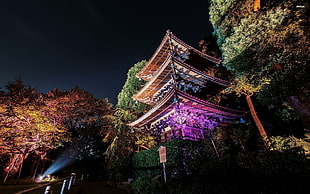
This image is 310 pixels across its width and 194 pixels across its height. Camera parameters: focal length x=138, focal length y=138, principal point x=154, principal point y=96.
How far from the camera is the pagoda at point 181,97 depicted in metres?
8.06

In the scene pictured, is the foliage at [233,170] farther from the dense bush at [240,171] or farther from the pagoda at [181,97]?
the pagoda at [181,97]

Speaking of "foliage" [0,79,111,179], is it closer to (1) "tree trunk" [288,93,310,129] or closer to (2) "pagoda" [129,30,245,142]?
(2) "pagoda" [129,30,245,142]

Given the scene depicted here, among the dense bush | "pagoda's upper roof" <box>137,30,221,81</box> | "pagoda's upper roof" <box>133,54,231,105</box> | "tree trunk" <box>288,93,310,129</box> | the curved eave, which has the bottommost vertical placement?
the dense bush

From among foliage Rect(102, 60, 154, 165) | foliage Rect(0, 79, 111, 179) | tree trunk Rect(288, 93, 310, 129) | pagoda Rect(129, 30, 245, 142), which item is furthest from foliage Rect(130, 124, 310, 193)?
foliage Rect(0, 79, 111, 179)

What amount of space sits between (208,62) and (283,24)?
555 centimetres

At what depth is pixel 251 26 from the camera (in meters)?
9.22

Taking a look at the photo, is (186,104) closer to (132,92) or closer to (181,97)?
(181,97)

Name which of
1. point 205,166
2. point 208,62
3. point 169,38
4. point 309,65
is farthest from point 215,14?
point 205,166

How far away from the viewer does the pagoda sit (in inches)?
317

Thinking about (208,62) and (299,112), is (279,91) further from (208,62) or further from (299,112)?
(208,62)

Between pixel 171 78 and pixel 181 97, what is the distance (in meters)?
3.47

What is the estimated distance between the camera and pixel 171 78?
10648mm

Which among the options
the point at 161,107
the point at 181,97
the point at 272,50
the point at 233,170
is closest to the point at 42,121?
the point at 161,107

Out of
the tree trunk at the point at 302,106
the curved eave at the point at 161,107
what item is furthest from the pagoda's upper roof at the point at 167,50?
the tree trunk at the point at 302,106
